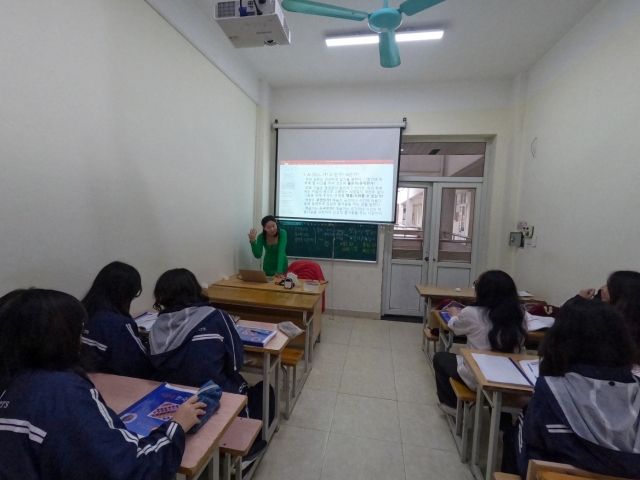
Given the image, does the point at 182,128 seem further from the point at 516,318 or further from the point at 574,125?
the point at 574,125

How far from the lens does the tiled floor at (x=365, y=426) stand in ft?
6.08

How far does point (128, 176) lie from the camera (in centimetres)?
212

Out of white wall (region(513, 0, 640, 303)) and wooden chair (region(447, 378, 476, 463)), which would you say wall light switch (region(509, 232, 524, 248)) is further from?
wooden chair (region(447, 378, 476, 463))

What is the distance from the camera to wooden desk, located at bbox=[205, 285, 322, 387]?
8.73 ft

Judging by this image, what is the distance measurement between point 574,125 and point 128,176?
380cm

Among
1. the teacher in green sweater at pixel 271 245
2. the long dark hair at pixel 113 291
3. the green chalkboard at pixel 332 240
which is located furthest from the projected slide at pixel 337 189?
the long dark hair at pixel 113 291

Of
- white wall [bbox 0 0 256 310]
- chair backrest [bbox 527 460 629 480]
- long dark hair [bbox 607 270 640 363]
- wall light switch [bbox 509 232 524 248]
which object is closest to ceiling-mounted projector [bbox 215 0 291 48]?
white wall [bbox 0 0 256 310]

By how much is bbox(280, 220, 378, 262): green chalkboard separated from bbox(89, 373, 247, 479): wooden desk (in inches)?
128

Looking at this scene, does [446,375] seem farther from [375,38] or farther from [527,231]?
[375,38]

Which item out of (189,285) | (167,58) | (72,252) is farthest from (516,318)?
(167,58)

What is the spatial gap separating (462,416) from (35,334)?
242cm

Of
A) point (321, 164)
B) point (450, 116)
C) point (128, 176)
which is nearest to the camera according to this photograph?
point (128, 176)

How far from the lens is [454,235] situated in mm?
4438

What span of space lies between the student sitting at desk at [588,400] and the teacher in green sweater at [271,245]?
288 centimetres
